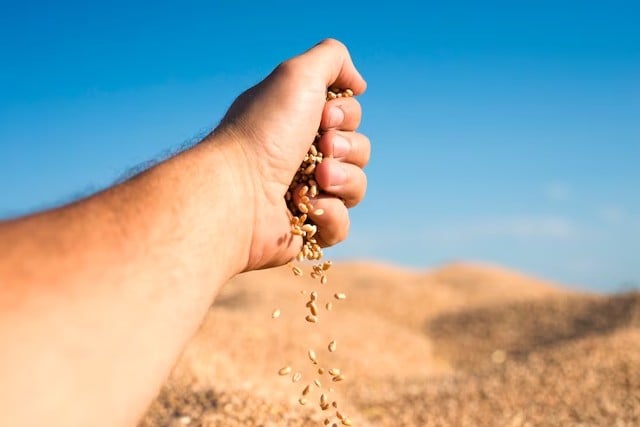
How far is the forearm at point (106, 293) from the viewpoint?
52.0 inches

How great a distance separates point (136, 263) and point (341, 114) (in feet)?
3.88

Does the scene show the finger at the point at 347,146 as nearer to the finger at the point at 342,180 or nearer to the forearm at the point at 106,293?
the finger at the point at 342,180

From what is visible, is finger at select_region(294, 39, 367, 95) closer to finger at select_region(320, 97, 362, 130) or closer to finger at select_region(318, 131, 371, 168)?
finger at select_region(320, 97, 362, 130)

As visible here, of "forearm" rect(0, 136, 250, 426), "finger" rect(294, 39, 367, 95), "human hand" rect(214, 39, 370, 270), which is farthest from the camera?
"finger" rect(294, 39, 367, 95)

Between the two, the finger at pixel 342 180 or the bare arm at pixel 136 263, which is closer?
the bare arm at pixel 136 263

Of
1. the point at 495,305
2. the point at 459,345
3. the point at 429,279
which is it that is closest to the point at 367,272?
the point at 429,279

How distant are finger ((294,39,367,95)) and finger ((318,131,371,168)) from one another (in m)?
0.18

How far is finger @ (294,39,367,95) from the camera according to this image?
2371 millimetres

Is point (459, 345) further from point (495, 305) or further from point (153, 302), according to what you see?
Answer: point (153, 302)

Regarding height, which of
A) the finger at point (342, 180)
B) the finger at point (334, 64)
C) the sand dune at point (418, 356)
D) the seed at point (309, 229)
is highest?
the finger at point (334, 64)

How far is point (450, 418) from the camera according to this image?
4535 mm

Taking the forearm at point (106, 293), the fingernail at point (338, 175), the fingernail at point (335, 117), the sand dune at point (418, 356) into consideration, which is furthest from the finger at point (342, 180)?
the sand dune at point (418, 356)

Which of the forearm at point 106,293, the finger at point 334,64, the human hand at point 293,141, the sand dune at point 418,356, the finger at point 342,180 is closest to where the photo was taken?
the forearm at point 106,293

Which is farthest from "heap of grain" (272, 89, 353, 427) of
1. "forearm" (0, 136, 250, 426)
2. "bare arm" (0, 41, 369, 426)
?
"forearm" (0, 136, 250, 426)
